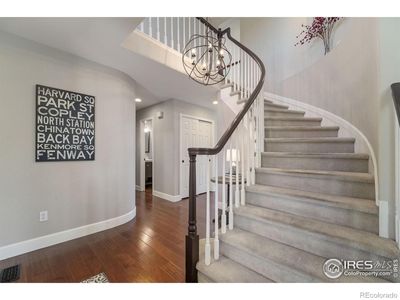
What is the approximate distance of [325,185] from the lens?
5.49 ft

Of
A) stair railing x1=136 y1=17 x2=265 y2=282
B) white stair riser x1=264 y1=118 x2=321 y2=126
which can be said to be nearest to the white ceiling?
Answer: stair railing x1=136 y1=17 x2=265 y2=282

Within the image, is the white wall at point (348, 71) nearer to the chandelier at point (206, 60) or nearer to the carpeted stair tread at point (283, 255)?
the carpeted stair tread at point (283, 255)

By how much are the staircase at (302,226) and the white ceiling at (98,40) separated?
80.2 inches

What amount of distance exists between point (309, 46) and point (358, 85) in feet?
4.28

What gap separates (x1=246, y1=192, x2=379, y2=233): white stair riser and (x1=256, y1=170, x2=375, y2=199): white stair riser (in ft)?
0.74

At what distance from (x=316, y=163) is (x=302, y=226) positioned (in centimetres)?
84

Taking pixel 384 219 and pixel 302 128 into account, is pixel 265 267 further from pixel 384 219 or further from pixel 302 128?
pixel 302 128

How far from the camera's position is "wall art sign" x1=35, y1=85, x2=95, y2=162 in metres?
2.15

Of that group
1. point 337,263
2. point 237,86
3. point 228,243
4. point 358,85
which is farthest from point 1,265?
point 358,85

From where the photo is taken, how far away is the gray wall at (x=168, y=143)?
4204 millimetres

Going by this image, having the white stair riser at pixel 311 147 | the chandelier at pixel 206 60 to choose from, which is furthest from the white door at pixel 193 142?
the white stair riser at pixel 311 147

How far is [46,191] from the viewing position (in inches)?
86.9

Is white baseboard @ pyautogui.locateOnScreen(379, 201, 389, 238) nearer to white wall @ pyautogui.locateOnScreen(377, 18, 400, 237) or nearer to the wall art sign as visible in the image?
white wall @ pyautogui.locateOnScreen(377, 18, 400, 237)
